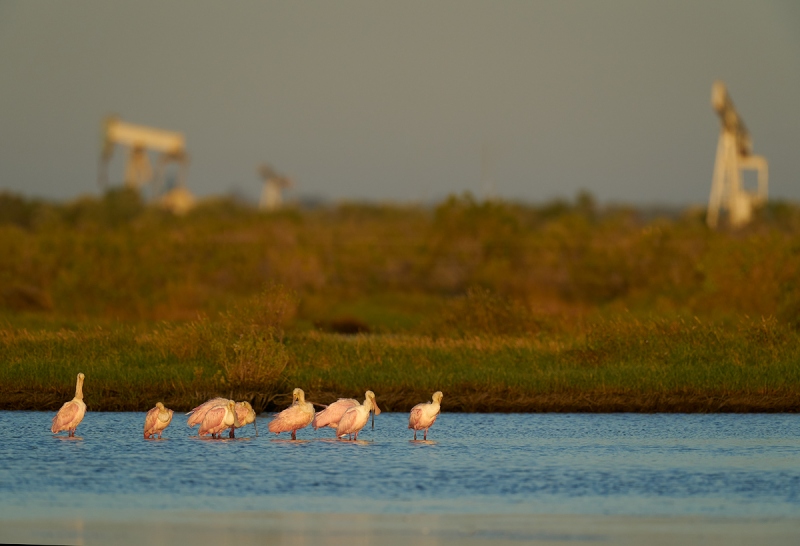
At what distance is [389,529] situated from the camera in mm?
11914

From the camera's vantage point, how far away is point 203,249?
5934cm

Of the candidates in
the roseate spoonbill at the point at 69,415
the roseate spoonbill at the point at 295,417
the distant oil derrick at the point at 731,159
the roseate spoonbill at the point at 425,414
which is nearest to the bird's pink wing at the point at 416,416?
the roseate spoonbill at the point at 425,414

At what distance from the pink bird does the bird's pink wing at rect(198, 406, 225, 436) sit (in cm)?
140

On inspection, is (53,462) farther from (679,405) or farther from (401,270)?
(401,270)

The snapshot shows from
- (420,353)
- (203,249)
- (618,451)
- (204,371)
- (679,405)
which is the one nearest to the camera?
(618,451)

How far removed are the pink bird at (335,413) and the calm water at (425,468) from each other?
323mm

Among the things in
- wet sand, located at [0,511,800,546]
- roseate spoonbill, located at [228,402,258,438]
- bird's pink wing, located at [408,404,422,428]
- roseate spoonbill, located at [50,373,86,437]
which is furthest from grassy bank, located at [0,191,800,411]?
wet sand, located at [0,511,800,546]

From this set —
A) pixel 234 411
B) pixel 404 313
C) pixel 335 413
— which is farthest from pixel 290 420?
pixel 404 313

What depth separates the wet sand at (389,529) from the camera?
11359 millimetres

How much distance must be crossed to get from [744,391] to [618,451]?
17.2 ft

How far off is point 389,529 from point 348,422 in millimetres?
4864

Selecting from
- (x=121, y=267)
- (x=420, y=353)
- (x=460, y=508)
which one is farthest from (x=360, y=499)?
(x=121, y=267)

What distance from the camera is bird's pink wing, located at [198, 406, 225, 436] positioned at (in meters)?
16.9

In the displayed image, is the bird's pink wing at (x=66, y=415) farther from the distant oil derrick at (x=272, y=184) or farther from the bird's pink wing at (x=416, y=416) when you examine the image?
the distant oil derrick at (x=272, y=184)
